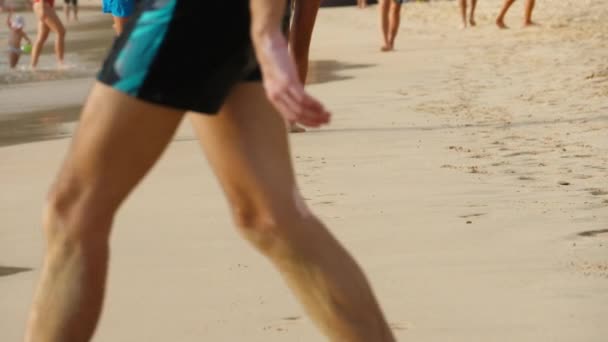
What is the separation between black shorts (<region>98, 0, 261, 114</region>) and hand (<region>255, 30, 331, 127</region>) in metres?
0.07

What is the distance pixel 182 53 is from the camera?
2.69 m

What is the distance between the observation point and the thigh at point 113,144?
2713 millimetres

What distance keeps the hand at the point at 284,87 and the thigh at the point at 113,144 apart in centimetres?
20

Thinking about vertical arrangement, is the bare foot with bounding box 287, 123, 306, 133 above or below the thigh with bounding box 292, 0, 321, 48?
below

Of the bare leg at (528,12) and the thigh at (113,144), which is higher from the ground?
the thigh at (113,144)

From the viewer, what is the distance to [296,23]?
24.4 feet

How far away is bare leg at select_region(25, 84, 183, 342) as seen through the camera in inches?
107

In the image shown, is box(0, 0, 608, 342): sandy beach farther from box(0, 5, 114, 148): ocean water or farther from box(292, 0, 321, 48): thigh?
box(292, 0, 321, 48): thigh

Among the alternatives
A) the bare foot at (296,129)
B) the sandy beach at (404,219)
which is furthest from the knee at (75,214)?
the bare foot at (296,129)

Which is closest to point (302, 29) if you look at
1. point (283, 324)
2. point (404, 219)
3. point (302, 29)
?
point (302, 29)

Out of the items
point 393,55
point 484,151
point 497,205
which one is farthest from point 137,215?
point 393,55

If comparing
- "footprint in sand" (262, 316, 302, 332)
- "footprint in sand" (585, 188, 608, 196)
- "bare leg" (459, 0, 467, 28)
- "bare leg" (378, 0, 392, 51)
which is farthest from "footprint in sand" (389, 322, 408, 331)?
"bare leg" (459, 0, 467, 28)

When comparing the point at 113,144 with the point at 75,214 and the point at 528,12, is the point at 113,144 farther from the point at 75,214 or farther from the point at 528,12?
the point at 528,12

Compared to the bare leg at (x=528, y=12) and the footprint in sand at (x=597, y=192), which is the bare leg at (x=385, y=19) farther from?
the footprint in sand at (x=597, y=192)
